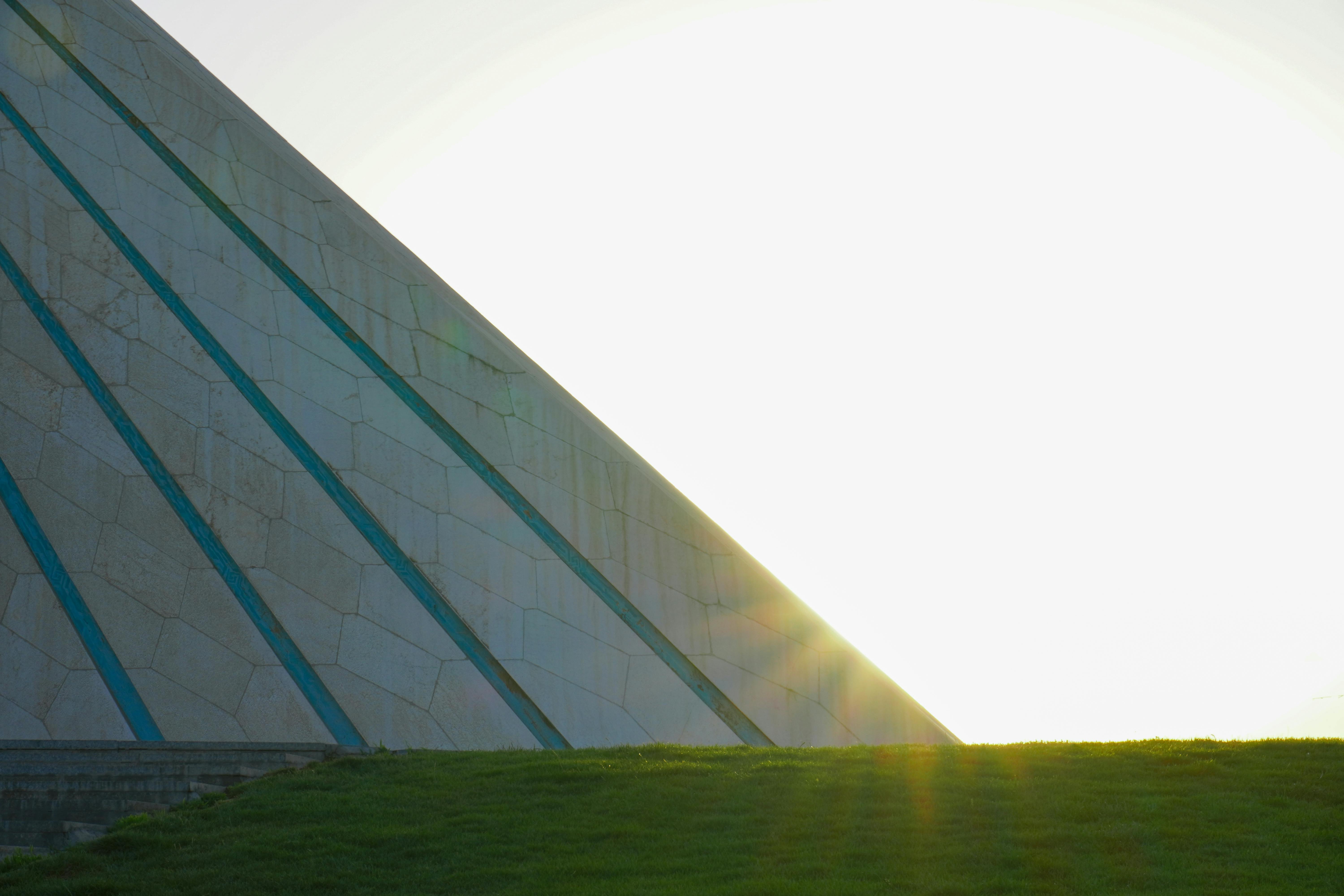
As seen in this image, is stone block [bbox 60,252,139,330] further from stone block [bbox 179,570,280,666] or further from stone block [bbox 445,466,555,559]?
stone block [bbox 445,466,555,559]

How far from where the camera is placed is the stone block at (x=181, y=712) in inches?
297

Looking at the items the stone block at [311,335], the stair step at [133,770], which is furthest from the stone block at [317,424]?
the stair step at [133,770]

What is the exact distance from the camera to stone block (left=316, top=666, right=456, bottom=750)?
7570 millimetres

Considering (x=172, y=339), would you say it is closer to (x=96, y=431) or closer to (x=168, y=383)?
(x=168, y=383)

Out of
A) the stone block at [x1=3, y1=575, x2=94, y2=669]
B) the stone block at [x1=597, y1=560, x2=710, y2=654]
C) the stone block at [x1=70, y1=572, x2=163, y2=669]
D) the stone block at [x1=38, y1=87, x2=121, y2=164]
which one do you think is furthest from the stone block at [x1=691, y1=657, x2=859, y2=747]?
the stone block at [x1=38, y1=87, x2=121, y2=164]

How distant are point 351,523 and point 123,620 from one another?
1.54 m

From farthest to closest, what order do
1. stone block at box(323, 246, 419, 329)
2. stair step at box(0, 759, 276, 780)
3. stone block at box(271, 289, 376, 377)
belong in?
stone block at box(323, 246, 419, 329) → stone block at box(271, 289, 376, 377) → stair step at box(0, 759, 276, 780)

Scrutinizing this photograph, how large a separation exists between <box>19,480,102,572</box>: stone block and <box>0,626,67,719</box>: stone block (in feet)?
1.86

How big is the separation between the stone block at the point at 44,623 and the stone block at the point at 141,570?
13.4 inches

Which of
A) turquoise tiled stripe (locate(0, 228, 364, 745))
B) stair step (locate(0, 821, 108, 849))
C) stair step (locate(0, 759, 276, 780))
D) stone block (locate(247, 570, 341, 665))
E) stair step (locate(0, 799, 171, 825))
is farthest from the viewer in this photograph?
stone block (locate(247, 570, 341, 665))

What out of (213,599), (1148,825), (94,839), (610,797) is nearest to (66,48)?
(213,599)

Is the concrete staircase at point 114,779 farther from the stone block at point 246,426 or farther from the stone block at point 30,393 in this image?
the stone block at point 30,393

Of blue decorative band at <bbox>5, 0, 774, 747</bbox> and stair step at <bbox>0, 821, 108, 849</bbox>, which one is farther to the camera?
blue decorative band at <bbox>5, 0, 774, 747</bbox>

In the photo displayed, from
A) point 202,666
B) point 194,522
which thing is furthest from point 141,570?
point 202,666
